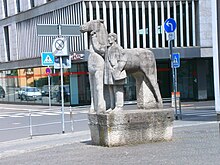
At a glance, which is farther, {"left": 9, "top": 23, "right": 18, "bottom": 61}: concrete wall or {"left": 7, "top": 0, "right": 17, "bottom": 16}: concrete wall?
{"left": 7, "top": 0, "right": 17, "bottom": 16}: concrete wall

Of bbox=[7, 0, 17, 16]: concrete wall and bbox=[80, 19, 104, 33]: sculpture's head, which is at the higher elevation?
bbox=[7, 0, 17, 16]: concrete wall

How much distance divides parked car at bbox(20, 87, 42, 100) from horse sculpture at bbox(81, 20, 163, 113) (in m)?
33.5

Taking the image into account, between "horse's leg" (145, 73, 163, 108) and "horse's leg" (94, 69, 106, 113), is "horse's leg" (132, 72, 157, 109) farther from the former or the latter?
"horse's leg" (94, 69, 106, 113)

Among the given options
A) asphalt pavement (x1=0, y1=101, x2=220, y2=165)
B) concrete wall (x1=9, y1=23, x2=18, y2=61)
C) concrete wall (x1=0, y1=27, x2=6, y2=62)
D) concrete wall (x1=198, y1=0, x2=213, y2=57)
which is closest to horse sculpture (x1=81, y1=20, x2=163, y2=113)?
asphalt pavement (x1=0, y1=101, x2=220, y2=165)

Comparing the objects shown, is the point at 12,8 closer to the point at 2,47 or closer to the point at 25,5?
the point at 25,5

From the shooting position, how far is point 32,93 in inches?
1779

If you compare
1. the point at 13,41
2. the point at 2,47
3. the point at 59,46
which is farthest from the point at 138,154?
the point at 2,47

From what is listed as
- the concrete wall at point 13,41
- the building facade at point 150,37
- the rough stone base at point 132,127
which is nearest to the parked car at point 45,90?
the building facade at point 150,37

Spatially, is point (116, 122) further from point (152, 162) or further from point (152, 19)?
point (152, 19)

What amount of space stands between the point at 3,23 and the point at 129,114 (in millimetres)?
48314

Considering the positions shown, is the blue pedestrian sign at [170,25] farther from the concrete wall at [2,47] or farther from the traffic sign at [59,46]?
the concrete wall at [2,47]

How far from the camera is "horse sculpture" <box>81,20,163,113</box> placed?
10828 mm

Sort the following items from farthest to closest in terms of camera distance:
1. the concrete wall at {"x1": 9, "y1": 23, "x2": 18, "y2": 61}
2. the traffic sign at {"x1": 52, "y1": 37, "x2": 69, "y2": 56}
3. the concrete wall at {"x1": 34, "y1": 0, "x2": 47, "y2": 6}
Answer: the concrete wall at {"x1": 9, "y1": 23, "x2": 18, "y2": 61}, the concrete wall at {"x1": 34, "y1": 0, "x2": 47, "y2": 6}, the traffic sign at {"x1": 52, "y1": 37, "x2": 69, "y2": 56}

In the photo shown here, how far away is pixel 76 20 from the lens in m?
40.1
